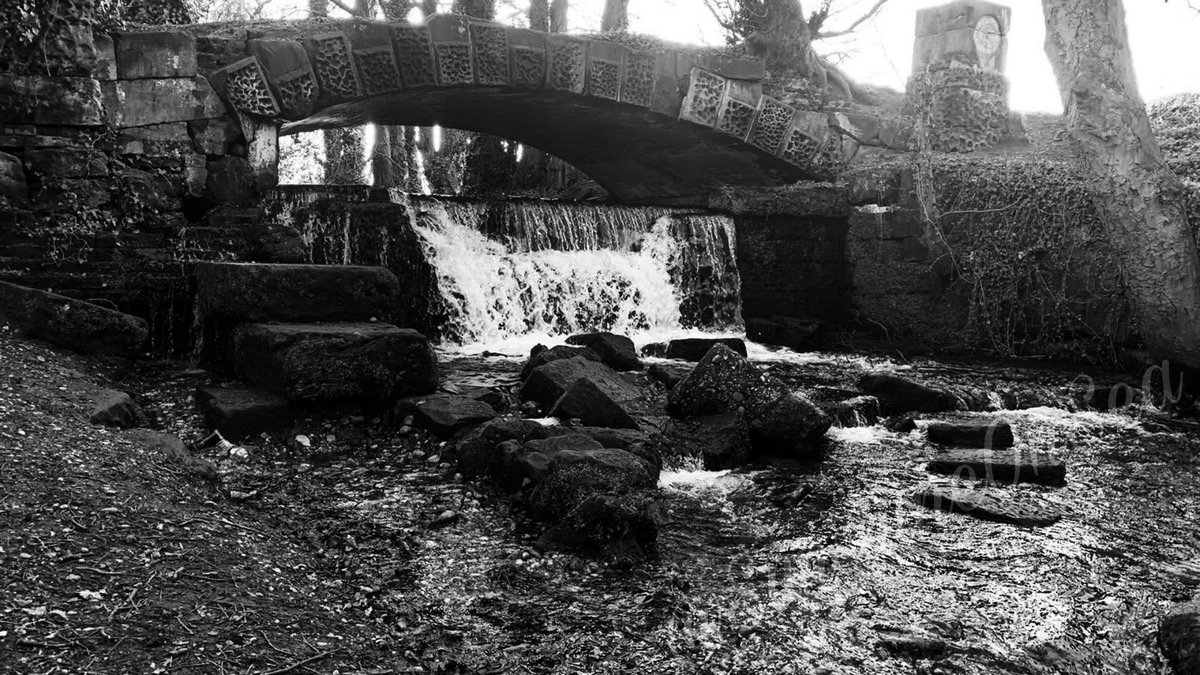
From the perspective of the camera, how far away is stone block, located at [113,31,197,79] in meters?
8.52

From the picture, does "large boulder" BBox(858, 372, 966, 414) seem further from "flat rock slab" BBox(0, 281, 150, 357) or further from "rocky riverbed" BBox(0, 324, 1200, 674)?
"flat rock slab" BBox(0, 281, 150, 357)

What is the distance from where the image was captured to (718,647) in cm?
332

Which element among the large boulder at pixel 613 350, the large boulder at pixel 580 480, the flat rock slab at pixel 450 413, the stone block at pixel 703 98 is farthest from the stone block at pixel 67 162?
the stone block at pixel 703 98

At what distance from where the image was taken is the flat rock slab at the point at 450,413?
562cm

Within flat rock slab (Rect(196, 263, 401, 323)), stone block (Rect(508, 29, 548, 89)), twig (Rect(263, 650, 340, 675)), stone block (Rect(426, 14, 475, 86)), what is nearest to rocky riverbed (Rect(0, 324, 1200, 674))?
twig (Rect(263, 650, 340, 675))

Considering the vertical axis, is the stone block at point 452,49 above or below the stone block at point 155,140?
above

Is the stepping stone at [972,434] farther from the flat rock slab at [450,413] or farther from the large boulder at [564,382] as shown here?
the flat rock slab at [450,413]

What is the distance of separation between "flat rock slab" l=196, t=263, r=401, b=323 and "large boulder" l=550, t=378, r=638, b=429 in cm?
169

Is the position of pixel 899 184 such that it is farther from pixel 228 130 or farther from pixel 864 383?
pixel 228 130

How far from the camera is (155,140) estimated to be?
8.71 m

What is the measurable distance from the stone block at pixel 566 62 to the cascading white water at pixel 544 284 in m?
2.27

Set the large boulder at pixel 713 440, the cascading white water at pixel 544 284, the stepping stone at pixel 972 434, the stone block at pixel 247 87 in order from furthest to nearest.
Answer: the cascading white water at pixel 544 284, the stone block at pixel 247 87, the stepping stone at pixel 972 434, the large boulder at pixel 713 440

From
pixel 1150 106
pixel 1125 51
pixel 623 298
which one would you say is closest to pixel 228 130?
pixel 623 298

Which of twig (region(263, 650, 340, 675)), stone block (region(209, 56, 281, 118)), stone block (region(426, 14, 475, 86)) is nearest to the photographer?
twig (region(263, 650, 340, 675))
